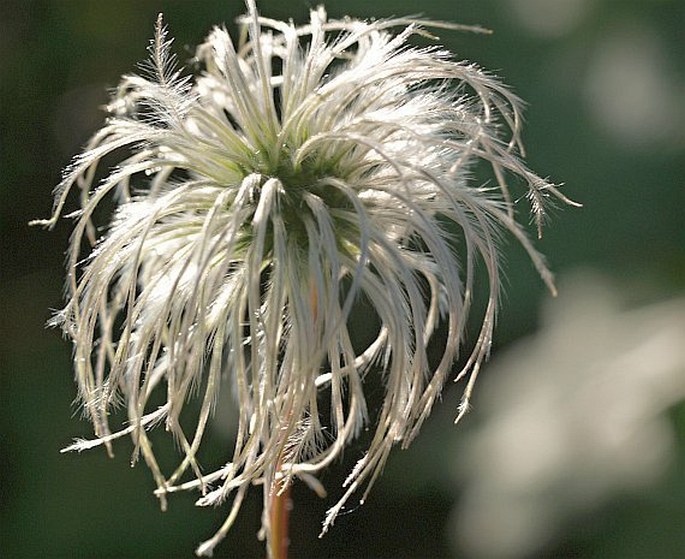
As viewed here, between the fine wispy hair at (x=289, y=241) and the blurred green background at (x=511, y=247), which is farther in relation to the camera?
the blurred green background at (x=511, y=247)

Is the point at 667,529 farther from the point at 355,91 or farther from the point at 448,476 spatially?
the point at 355,91

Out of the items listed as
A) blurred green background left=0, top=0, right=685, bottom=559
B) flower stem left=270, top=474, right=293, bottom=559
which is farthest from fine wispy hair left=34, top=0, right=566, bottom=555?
blurred green background left=0, top=0, right=685, bottom=559

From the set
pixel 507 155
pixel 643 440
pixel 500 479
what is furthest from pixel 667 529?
pixel 507 155

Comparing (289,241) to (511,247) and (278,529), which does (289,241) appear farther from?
(511,247)

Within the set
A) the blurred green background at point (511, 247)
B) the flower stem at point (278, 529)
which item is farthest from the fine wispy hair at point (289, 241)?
the blurred green background at point (511, 247)

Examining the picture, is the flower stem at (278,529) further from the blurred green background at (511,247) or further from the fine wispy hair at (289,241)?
the blurred green background at (511,247)

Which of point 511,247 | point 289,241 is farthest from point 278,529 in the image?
point 511,247
